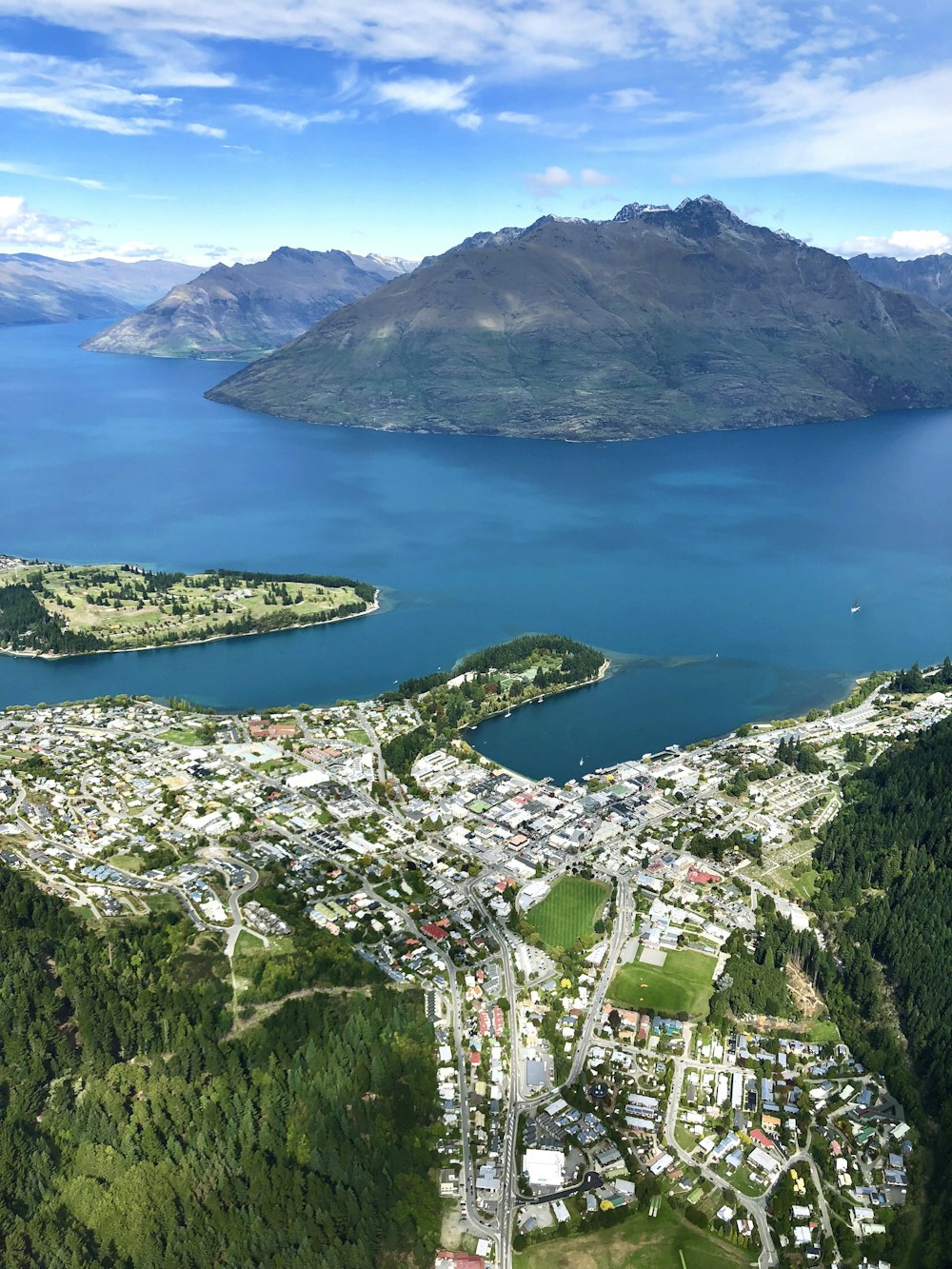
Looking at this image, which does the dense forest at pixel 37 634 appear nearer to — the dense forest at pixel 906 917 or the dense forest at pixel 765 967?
the dense forest at pixel 765 967

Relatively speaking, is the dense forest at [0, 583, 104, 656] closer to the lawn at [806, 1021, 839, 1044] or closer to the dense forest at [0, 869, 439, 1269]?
the dense forest at [0, 869, 439, 1269]

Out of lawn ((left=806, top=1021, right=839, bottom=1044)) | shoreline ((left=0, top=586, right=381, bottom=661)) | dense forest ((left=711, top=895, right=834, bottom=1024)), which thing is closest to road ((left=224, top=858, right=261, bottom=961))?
dense forest ((left=711, top=895, right=834, bottom=1024))

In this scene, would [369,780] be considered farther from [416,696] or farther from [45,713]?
[45,713]

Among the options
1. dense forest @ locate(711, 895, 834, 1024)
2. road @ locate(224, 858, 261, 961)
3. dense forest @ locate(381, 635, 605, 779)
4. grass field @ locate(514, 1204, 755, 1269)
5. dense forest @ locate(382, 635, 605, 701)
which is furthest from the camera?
dense forest @ locate(382, 635, 605, 701)

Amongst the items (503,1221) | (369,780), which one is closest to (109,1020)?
(503,1221)

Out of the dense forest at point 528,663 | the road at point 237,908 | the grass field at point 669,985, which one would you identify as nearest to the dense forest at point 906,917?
the grass field at point 669,985
